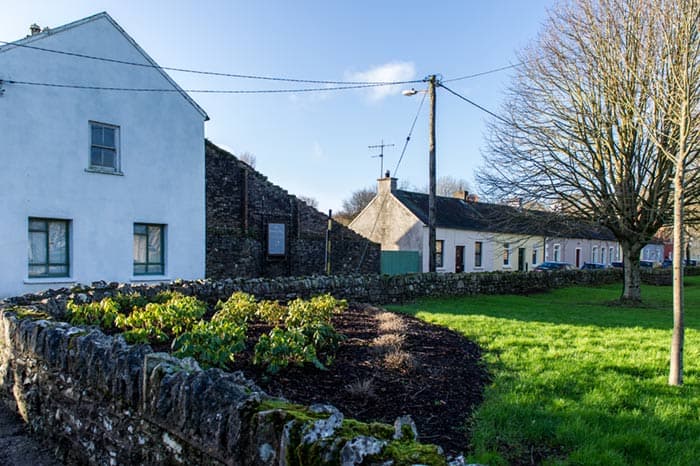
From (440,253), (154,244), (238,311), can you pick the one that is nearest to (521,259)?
(440,253)

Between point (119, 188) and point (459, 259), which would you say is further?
point (459, 259)

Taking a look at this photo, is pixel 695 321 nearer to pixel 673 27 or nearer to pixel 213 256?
pixel 673 27

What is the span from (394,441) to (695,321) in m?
13.4

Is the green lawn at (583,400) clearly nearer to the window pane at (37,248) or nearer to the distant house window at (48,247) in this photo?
the distant house window at (48,247)

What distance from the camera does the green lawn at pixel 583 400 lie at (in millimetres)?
3779

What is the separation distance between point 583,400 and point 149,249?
1582 centimetres

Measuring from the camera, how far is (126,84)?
1659cm

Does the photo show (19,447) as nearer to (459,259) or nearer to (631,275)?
(631,275)

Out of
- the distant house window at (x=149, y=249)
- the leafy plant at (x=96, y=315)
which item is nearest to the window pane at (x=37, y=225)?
the distant house window at (x=149, y=249)

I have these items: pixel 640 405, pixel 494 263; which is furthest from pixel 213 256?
pixel 494 263

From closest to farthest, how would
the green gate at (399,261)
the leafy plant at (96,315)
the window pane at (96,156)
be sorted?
the leafy plant at (96,315) < the window pane at (96,156) < the green gate at (399,261)

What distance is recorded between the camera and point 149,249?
57.3 ft

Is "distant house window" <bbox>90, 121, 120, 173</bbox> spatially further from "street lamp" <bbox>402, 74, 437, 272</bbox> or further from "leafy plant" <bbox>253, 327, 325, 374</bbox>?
"leafy plant" <bbox>253, 327, 325, 374</bbox>

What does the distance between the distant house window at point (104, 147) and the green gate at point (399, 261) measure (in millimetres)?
16533
